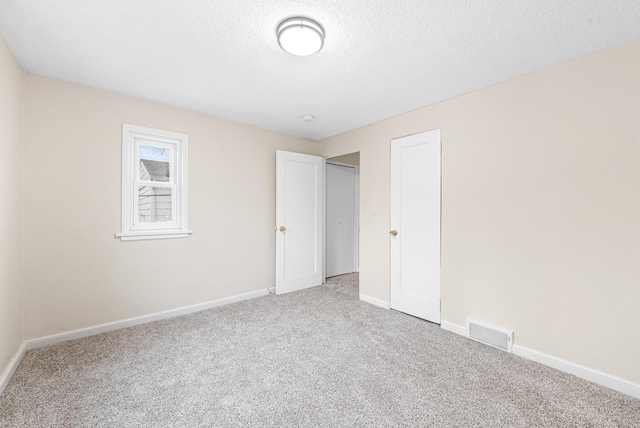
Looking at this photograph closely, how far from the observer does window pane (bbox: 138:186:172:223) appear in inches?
119

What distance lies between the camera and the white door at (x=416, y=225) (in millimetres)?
2969

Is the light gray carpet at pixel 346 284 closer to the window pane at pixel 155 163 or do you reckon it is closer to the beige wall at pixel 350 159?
the beige wall at pixel 350 159

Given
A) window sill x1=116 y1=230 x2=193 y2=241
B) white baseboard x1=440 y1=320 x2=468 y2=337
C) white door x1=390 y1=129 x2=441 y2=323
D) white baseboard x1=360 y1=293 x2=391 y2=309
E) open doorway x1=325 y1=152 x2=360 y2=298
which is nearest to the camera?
white baseboard x1=440 y1=320 x2=468 y2=337

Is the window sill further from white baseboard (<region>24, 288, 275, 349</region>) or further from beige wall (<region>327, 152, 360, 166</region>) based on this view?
beige wall (<region>327, 152, 360, 166</region>)

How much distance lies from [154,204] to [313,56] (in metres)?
2.39

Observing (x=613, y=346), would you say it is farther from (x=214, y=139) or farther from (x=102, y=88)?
(x=102, y=88)

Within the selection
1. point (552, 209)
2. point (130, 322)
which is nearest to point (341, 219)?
point (552, 209)

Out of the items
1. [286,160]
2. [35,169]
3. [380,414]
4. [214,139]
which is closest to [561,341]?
[380,414]

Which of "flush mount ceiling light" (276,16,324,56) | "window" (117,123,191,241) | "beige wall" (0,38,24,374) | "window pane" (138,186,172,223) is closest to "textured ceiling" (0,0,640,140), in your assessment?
"flush mount ceiling light" (276,16,324,56)

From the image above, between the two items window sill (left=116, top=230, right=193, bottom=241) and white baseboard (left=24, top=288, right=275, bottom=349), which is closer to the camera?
white baseboard (left=24, top=288, right=275, bottom=349)

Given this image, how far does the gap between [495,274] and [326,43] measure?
243cm

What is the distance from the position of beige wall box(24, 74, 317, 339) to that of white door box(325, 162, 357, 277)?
1.78m

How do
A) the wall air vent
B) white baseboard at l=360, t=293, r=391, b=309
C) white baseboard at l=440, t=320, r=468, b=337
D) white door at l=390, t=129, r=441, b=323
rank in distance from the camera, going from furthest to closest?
white baseboard at l=360, t=293, r=391, b=309 → white door at l=390, t=129, r=441, b=323 → white baseboard at l=440, t=320, r=468, b=337 → the wall air vent

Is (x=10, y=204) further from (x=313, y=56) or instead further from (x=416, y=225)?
(x=416, y=225)
